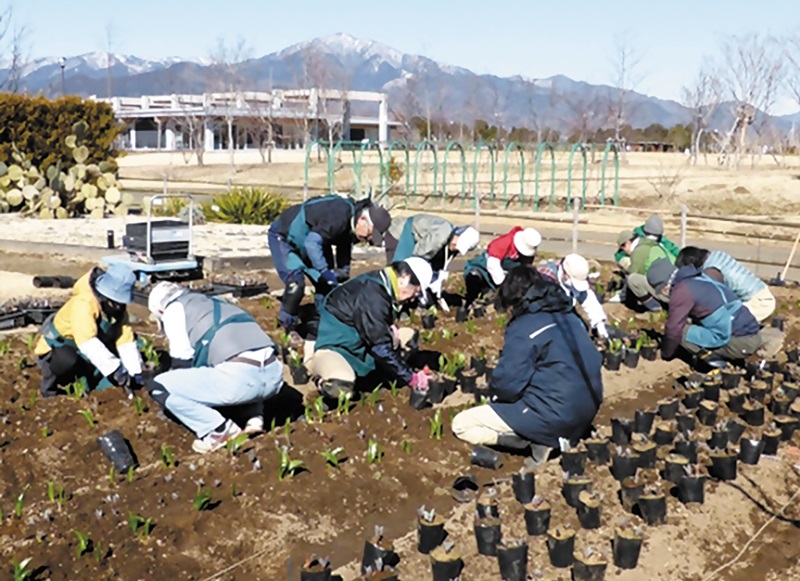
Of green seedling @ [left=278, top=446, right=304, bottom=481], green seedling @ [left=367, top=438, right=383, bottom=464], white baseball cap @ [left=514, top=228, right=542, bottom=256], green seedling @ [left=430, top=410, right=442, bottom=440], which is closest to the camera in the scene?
green seedling @ [left=278, top=446, right=304, bottom=481]

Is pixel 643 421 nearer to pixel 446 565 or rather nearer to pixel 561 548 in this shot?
pixel 561 548

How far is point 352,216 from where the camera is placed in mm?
7863

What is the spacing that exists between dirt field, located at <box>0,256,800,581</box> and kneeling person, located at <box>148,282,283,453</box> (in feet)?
0.82

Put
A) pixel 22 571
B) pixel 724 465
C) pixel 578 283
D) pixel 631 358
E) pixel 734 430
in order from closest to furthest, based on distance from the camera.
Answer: pixel 22 571 < pixel 724 465 < pixel 734 430 < pixel 631 358 < pixel 578 283

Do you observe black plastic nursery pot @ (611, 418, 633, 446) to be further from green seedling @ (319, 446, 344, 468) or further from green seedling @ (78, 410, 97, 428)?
green seedling @ (78, 410, 97, 428)

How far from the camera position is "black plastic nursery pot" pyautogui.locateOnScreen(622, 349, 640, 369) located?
8.08 meters

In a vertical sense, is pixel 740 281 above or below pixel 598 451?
above

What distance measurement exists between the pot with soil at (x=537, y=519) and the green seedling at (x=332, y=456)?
1.21 m

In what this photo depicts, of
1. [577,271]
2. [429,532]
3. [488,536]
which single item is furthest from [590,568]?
[577,271]

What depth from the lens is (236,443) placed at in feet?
17.7

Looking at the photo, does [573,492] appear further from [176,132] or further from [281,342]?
[176,132]

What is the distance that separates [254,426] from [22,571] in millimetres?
1883

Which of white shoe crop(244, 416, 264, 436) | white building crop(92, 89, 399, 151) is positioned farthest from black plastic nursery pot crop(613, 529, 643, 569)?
white building crop(92, 89, 399, 151)

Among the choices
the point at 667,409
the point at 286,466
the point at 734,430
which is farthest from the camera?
the point at 667,409
